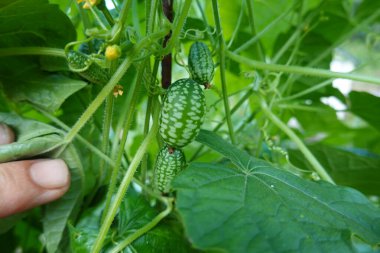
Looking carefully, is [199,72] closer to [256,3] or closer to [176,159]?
[176,159]

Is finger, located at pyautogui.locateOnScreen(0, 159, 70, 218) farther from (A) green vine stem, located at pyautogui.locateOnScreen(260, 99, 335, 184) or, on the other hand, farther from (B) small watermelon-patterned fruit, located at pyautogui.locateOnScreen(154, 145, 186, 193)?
(A) green vine stem, located at pyautogui.locateOnScreen(260, 99, 335, 184)

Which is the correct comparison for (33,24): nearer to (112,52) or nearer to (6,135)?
(6,135)

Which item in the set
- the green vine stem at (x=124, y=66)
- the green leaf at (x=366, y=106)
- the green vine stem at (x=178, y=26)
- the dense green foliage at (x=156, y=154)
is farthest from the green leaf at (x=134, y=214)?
the green leaf at (x=366, y=106)

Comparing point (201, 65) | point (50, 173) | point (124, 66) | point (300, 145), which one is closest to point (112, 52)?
point (124, 66)

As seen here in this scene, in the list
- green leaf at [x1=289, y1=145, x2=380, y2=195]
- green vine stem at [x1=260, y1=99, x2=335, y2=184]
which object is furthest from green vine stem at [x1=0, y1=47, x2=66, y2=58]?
green leaf at [x1=289, y1=145, x2=380, y2=195]

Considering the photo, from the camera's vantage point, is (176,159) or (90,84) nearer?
(176,159)

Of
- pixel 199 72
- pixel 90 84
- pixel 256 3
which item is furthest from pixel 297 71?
pixel 256 3
